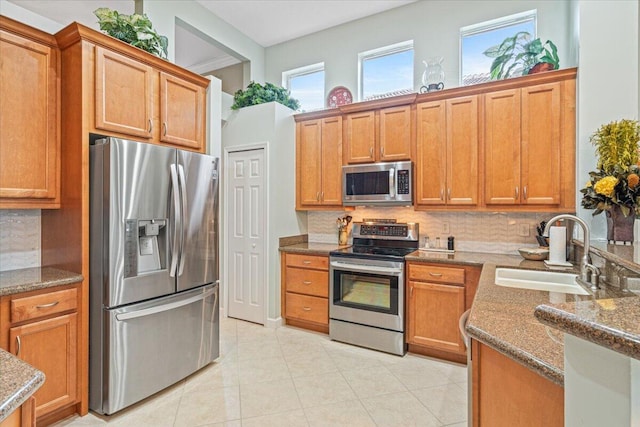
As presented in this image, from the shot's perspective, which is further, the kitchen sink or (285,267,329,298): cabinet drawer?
(285,267,329,298): cabinet drawer

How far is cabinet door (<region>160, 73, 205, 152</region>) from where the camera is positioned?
2.67 meters

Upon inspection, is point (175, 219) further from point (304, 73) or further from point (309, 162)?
point (304, 73)

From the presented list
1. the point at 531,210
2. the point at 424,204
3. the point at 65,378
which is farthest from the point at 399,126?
the point at 65,378

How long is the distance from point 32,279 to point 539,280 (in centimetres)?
331

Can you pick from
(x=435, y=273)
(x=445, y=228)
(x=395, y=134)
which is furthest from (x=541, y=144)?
(x=435, y=273)

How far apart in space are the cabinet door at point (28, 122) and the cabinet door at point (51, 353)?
0.80 m

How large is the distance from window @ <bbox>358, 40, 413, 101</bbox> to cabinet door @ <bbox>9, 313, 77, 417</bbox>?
3501 millimetres

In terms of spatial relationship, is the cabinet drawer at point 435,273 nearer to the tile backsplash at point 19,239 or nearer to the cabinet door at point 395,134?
the cabinet door at point 395,134

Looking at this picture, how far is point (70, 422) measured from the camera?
2.14 metres

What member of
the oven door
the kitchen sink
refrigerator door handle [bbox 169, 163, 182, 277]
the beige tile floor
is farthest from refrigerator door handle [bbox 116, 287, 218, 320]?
the kitchen sink

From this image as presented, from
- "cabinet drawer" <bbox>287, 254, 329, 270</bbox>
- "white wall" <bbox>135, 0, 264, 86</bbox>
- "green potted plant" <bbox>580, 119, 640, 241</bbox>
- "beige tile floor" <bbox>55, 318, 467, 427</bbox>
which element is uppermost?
"white wall" <bbox>135, 0, 264, 86</bbox>

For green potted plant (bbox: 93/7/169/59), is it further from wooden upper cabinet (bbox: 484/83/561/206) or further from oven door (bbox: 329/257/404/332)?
wooden upper cabinet (bbox: 484/83/561/206)

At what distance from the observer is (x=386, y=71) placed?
4.07 m

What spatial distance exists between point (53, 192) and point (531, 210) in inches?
146
